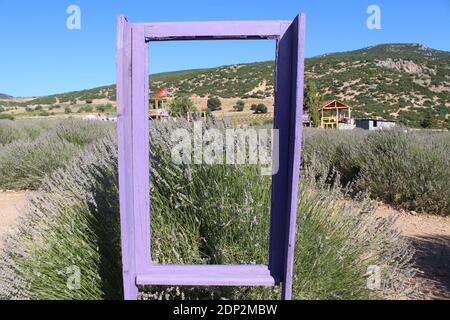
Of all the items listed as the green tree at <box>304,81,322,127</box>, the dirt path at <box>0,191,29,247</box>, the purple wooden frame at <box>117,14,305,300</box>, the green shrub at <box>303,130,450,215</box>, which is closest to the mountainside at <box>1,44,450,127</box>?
the green tree at <box>304,81,322,127</box>

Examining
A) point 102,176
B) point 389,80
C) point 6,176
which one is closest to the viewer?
point 102,176

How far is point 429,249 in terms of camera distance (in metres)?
4.66

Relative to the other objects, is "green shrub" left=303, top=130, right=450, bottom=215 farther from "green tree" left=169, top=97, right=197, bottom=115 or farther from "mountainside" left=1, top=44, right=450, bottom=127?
"mountainside" left=1, top=44, right=450, bottom=127

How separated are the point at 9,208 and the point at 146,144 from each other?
5.27 m

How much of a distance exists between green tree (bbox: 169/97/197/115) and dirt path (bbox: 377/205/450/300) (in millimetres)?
1931

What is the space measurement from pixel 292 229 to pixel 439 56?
228ft

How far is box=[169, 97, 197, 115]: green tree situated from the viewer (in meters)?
3.53

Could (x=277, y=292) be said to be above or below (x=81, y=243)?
below

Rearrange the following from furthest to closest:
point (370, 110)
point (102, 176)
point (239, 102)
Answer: point (370, 110) → point (239, 102) → point (102, 176)

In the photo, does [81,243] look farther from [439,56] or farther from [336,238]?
[439,56]

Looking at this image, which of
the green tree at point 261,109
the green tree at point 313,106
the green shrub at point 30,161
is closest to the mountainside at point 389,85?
the green tree at point 313,106

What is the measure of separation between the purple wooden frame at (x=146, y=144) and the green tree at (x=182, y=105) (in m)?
1.64

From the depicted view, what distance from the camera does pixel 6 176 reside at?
7777mm
